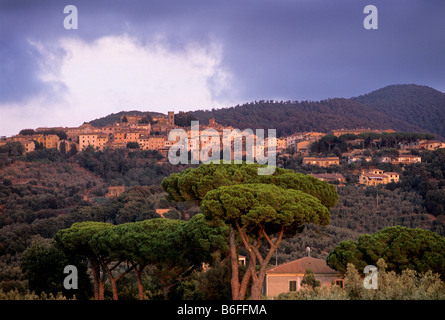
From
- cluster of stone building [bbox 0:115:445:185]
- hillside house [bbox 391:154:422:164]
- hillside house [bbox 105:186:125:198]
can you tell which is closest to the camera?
hillside house [bbox 105:186:125:198]

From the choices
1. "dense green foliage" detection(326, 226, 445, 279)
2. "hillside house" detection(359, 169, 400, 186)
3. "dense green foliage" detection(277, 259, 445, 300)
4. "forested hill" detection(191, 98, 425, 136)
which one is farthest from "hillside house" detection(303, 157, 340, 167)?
"dense green foliage" detection(277, 259, 445, 300)

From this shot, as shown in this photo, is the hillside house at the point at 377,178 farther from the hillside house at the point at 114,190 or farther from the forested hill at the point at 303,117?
the forested hill at the point at 303,117

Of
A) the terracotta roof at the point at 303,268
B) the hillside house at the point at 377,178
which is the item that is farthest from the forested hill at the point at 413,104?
the terracotta roof at the point at 303,268

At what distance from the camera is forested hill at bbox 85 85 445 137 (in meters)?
93.8

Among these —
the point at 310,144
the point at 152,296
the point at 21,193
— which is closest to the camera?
the point at 152,296

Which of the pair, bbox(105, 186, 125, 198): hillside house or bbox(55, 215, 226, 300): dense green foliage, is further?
bbox(105, 186, 125, 198): hillside house

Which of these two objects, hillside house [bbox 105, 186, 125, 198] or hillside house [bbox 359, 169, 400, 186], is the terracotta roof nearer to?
hillside house [bbox 359, 169, 400, 186]

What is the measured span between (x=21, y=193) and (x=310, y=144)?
112 ft

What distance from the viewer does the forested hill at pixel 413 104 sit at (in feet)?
346

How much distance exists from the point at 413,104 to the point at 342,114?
2278 centimetres

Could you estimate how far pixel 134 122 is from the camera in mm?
93750

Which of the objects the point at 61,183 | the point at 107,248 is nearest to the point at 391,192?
the point at 107,248

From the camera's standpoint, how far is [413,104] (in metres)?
119
